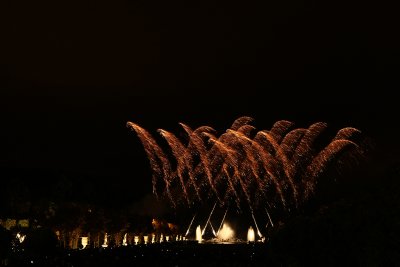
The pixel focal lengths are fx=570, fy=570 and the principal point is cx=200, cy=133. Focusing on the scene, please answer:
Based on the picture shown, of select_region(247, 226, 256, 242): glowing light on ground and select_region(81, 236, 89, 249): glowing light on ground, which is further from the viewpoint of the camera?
select_region(247, 226, 256, 242): glowing light on ground

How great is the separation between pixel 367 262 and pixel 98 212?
59272 mm

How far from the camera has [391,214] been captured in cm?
1011

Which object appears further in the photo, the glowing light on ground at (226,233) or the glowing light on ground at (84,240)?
the glowing light on ground at (226,233)

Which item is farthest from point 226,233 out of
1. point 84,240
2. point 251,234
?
point 84,240

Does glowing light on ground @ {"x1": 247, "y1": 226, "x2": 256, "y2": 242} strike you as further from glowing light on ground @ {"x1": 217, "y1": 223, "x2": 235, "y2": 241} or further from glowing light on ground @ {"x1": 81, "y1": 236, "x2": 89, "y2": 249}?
glowing light on ground @ {"x1": 81, "y1": 236, "x2": 89, "y2": 249}

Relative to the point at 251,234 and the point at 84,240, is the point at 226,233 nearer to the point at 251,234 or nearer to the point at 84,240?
the point at 251,234

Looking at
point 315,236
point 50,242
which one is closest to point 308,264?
point 315,236

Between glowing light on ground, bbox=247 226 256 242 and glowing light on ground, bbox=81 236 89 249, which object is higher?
glowing light on ground, bbox=247 226 256 242

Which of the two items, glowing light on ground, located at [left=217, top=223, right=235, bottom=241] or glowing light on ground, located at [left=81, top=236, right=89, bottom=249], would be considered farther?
glowing light on ground, located at [left=217, top=223, right=235, bottom=241]

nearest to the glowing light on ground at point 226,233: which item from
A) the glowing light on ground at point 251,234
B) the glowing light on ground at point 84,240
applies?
the glowing light on ground at point 251,234

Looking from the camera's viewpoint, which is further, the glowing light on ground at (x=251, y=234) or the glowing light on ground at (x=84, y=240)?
the glowing light on ground at (x=251, y=234)

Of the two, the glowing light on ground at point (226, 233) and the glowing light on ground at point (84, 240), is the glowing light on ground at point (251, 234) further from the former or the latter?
the glowing light on ground at point (84, 240)

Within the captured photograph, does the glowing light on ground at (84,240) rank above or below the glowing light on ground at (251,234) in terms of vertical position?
below

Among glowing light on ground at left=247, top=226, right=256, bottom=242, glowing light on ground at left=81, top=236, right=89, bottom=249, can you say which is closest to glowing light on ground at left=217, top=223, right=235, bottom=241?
glowing light on ground at left=247, top=226, right=256, bottom=242
